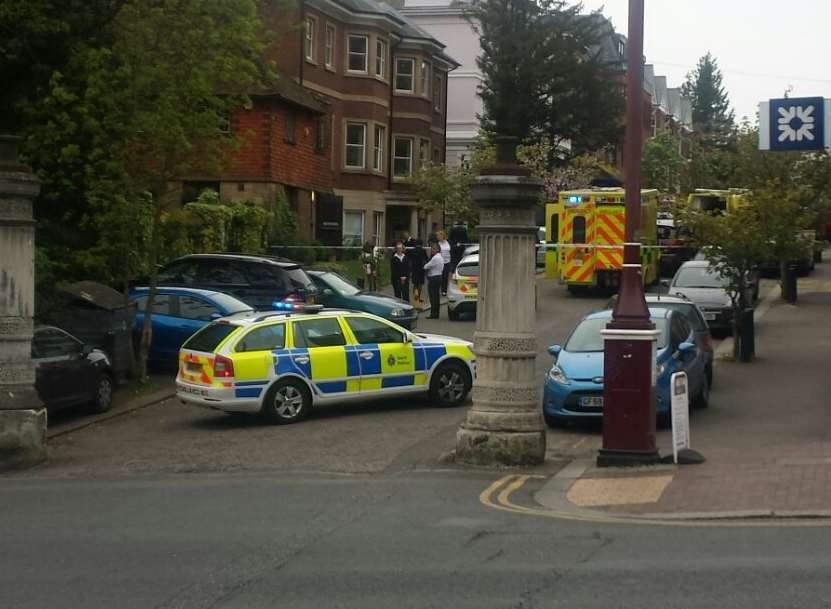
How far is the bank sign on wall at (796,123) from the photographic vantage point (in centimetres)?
2519

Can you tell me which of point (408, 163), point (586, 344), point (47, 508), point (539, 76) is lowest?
point (47, 508)

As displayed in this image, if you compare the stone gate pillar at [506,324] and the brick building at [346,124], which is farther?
the brick building at [346,124]

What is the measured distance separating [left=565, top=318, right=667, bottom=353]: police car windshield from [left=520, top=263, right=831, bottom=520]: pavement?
4.45 ft

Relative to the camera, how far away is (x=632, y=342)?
14297 millimetres

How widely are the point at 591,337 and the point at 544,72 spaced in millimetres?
40275

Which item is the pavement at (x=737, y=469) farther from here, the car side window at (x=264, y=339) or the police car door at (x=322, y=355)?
the car side window at (x=264, y=339)

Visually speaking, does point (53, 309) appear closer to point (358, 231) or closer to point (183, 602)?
point (183, 602)

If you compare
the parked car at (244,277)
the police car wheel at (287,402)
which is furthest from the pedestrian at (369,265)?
the police car wheel at (287,402)

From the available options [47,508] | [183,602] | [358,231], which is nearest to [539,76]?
[358,231]

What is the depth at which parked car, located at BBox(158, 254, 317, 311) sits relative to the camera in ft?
82.3

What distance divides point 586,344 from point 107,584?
1099 centimetres

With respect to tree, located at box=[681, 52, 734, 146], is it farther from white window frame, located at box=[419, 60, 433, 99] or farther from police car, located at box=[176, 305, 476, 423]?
police car, located at box=[176, 305, 476, 423]

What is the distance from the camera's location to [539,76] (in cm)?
5753

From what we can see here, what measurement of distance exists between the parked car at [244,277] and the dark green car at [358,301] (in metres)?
0.81
